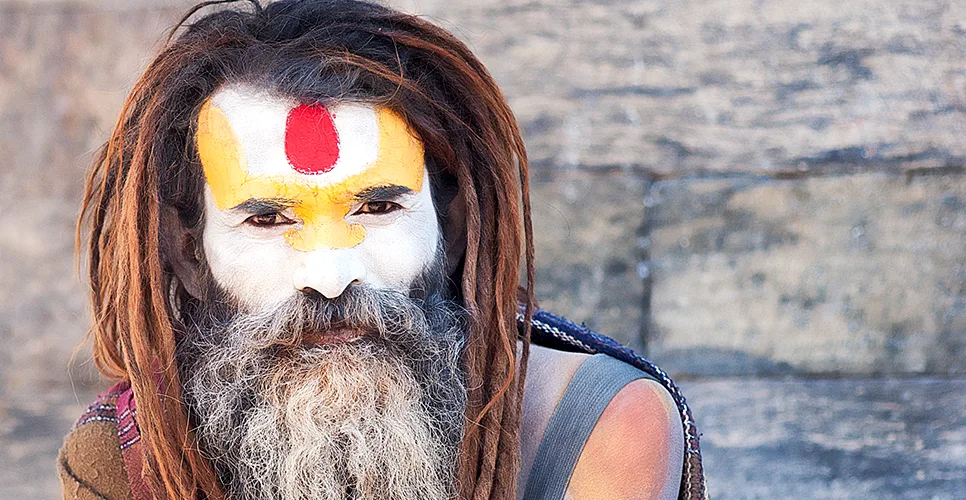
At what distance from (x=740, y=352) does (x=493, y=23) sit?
1203mm

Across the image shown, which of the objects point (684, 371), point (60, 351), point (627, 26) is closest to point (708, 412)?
point (684, 371)

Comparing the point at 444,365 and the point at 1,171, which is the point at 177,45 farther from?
the point at 1,171

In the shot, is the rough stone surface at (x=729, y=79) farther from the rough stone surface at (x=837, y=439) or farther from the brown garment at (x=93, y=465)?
the brown garment at (x=93, y=465)

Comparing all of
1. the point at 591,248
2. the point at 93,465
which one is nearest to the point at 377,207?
the point at 93,465

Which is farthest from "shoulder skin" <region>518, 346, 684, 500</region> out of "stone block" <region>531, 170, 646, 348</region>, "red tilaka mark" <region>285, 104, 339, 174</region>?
"stone block" <region>531, 170, 646, 348</region>

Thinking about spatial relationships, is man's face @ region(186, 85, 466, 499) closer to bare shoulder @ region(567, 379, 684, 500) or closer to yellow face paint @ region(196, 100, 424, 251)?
yellow face paint @ region(196, 100, 424, 251)

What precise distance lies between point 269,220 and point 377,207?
0.64 ft

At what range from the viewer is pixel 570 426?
189 centimetres

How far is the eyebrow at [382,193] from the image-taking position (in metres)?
1.74

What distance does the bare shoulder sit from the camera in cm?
182

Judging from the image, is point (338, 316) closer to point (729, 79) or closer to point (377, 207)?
point (377, 207)

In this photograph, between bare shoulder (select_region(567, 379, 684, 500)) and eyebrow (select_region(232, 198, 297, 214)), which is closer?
eyebrow (select_region(232, 198, 297, 214))

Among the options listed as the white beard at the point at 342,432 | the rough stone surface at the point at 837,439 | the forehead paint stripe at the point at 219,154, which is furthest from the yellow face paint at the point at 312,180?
the rough stone surface at the point at 837,439

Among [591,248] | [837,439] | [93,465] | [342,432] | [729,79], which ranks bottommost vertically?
[837,439]
